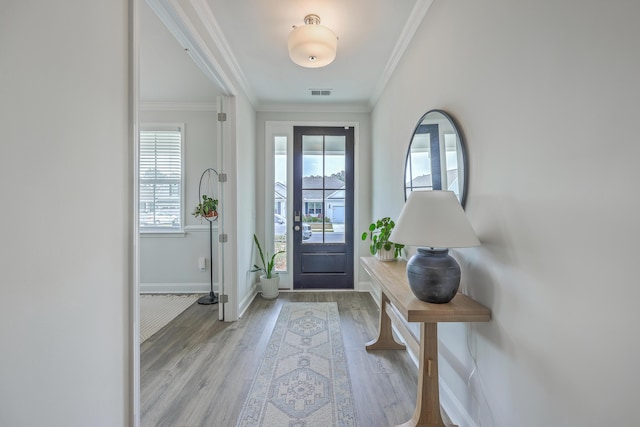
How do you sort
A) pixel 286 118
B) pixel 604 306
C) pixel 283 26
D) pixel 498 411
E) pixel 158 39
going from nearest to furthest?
pixel 604 306
pixel 498 411
pixel 283 26
pixel 158 39
pixel 286 118

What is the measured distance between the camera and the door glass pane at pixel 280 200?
13.3ft

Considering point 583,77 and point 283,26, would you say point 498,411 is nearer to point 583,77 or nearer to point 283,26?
point 583,77

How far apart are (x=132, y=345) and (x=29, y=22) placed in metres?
1.25

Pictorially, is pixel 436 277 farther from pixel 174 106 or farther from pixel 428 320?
pixel 174 106

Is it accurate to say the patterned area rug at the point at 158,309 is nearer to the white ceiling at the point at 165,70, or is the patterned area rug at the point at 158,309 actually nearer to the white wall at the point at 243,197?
the white wall at the point at 243,197

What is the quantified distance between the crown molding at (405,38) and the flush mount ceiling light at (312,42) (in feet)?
2.01

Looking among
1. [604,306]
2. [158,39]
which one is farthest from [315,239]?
[604,306]

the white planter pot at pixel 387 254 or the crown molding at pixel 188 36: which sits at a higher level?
the crown molding at pixel 188 36

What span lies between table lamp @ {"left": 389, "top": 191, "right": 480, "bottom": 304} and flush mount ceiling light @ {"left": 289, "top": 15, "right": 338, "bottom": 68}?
144 centimetres

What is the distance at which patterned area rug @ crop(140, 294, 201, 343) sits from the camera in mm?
2873

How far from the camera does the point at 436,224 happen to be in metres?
1.27

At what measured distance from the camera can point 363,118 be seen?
160 inches

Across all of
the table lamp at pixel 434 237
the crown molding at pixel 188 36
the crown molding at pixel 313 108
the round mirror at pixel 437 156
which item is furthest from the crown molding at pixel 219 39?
the table lamp at pixel 434 237

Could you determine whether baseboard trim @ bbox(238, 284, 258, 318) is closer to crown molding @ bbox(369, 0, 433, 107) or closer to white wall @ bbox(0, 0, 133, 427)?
white wall @ bbox(0, 0, 133, 427)
